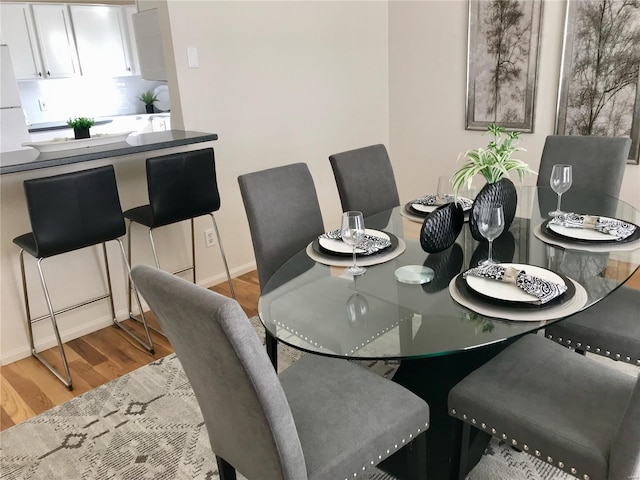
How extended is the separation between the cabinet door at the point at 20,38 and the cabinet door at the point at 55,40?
0.07 metres

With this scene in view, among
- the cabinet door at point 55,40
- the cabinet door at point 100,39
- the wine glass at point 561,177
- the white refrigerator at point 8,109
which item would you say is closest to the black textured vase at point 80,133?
the white refrigerator at point 8,109

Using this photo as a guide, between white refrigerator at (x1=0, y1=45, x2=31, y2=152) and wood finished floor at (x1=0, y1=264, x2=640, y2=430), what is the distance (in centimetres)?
269

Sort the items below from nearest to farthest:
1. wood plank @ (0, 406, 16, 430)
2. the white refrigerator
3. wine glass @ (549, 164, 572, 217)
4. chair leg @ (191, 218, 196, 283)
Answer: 1. wine glass @ (549, 164, 572, 217)
2. wood plank @ (0, 406, 16, 430)
3. chair leg @ (191, 218, 196, 283)
4. the white refrigerator

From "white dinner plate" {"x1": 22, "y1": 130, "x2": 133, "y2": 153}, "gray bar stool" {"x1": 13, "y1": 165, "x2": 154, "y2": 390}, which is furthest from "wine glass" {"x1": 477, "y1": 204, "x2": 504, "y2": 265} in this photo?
"white dinner plate" {"x1": 22, "y1": 130, "x2": 133, "y2": 153}

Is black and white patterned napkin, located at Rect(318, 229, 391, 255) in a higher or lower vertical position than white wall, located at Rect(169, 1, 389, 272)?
lower

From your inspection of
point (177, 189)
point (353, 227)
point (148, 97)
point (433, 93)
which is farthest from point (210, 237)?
point (148, 97)

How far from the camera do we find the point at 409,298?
5.00ft

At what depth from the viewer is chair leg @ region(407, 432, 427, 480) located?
150 centimetres

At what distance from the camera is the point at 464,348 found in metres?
1.25

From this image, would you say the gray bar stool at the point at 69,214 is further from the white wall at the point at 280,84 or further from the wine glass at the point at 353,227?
the wine glass at the point at 353,227

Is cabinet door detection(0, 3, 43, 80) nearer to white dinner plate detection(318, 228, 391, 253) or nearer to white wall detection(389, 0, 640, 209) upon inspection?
white wall detection(389, 0, 640, 209)

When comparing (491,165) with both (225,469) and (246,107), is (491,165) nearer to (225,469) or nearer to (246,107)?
(225,469)

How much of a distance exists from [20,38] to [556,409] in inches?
231

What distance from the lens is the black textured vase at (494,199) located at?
5.79 feet
